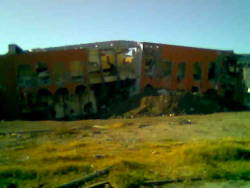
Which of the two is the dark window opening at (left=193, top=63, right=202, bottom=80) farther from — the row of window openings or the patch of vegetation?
the patch of vegetation

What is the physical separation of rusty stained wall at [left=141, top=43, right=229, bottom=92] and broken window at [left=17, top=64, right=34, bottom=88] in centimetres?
741

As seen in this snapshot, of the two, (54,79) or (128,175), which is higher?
(54,79)

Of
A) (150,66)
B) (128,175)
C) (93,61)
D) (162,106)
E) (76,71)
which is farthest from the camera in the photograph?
(150,66)

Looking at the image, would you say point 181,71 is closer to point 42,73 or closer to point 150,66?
point 150,66

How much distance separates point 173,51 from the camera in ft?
73.0

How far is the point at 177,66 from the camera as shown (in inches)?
890

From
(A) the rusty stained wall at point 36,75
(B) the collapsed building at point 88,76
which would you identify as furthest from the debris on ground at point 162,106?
(A) the rusty stained wall at point 36,75

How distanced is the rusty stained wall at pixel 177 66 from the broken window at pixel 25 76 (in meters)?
7.41

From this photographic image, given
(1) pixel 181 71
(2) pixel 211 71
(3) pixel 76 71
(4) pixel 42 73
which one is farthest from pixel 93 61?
(2) pixel 211 71

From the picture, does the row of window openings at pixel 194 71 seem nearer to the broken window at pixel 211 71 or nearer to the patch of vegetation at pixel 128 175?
the broken window at pixel 211 71

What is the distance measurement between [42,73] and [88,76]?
2981 millimetres

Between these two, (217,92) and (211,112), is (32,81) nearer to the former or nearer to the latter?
(211,112)

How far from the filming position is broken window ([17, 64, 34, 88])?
65.3ft

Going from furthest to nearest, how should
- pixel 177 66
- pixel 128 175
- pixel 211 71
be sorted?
pixel 211 71 → pixel 177 66 → pixel 128 175
